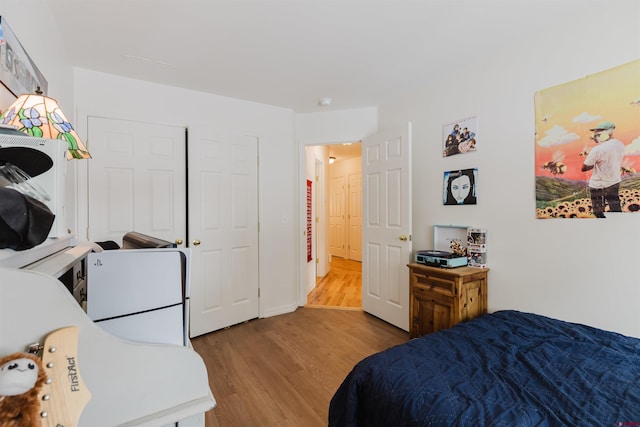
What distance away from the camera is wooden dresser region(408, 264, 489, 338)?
207 cm

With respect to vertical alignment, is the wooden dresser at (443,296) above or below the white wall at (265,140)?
below

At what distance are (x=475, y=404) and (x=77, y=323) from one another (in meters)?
1.21

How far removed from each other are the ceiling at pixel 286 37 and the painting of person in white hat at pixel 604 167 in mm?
794

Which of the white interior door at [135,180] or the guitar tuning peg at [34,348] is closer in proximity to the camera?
the guitar tuning peg at [34,348]

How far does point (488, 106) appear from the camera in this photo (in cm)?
226

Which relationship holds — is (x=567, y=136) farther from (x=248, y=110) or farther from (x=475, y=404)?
(x=248, y=110)

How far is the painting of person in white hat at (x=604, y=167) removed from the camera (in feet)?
5.33

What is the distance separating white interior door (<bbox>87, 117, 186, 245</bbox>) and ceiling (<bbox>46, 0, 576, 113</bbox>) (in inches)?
19.8

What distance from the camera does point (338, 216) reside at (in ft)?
23.5

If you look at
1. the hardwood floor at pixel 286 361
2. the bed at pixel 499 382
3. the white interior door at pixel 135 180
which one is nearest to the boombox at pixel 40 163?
the bed at pixel 499 382

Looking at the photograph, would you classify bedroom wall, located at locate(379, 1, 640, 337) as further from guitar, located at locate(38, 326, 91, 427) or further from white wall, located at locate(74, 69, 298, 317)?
guitar, located at locate(38, 326, 91, 427)

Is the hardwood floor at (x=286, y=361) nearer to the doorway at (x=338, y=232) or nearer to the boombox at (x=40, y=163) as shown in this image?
the doorway at (x=338, y=232)

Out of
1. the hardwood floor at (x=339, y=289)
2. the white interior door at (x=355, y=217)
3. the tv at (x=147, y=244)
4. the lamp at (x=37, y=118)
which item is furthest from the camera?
the white interior door at (x=355, y=217)

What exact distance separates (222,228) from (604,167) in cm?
298
